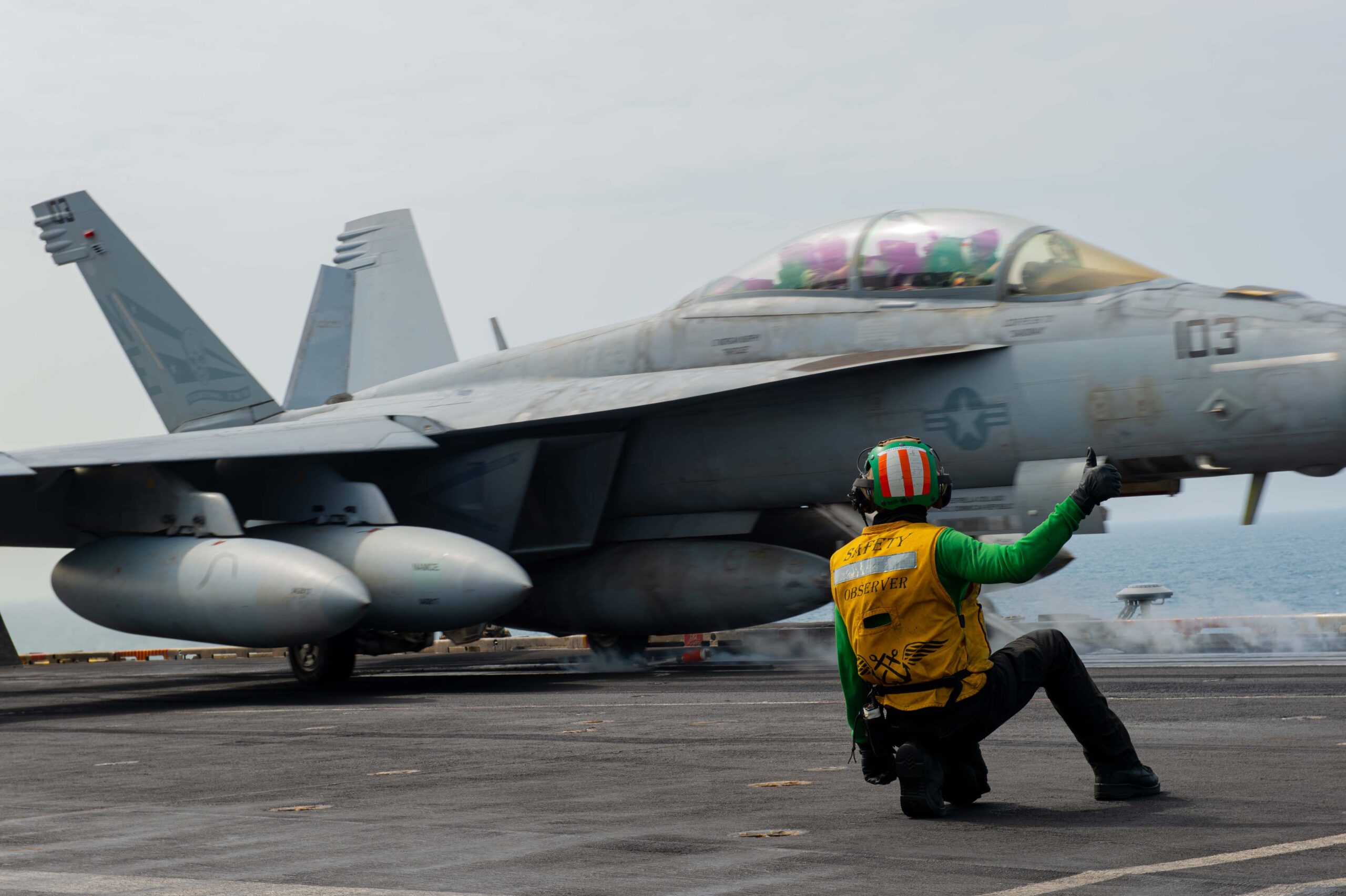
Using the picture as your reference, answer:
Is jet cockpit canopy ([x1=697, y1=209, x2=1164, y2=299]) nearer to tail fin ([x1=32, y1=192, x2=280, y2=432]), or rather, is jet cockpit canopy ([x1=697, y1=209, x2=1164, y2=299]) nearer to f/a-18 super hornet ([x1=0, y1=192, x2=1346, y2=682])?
f/a-18 super hornet ([x1=0, y1=192, x2=1346, y2=682])

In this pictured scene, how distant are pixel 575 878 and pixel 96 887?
1.30 metres

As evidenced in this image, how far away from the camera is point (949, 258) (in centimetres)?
1224

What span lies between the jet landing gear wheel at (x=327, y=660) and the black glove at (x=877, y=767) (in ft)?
31.7

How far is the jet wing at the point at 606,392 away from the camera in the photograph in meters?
12.1

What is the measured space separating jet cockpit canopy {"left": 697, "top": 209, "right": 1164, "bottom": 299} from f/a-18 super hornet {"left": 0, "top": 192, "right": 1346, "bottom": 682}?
2 centimetres

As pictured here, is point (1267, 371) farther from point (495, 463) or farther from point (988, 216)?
point (495, 463)

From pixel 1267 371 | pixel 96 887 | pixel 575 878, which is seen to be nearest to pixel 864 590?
pixel 575 878

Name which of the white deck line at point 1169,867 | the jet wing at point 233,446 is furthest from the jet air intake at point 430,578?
the white deck line at point 1169,867

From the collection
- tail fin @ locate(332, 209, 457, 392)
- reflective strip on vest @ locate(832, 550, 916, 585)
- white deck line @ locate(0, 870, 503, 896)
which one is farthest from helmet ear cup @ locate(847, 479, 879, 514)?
tail fin @ locate(332, 209, 457, 392)

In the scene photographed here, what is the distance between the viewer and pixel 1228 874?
365cm

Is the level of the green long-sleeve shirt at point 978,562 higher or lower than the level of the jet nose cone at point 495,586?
higher

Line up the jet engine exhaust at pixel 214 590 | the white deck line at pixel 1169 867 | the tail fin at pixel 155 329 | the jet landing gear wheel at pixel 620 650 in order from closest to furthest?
the white deck line at pixel 1169 867
the jet engine exhaust at pixel 214 590
the jet landing gear wheel at pixel 620 650
the tail fin at pixel 155 329

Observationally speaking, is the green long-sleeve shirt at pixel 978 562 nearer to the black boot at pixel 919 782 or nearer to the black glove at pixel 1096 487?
the black glove at pixel 1096 487

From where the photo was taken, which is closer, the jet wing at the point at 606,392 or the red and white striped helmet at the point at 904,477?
the red and white striped helmet at the point at 904,477
